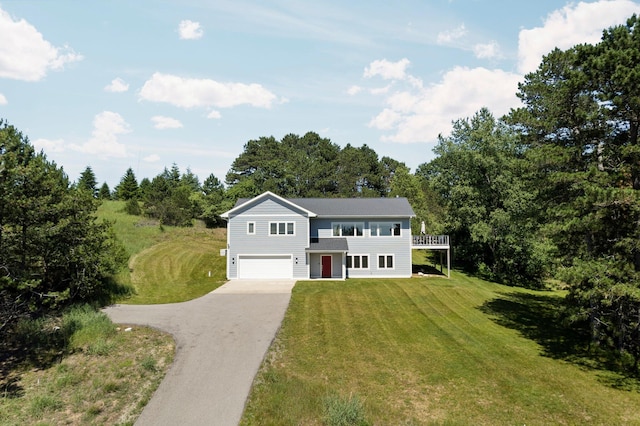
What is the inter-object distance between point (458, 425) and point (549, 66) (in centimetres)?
1444

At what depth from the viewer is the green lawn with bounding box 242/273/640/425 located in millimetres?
A: 10570

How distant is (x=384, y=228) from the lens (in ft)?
100

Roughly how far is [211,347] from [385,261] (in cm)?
1824

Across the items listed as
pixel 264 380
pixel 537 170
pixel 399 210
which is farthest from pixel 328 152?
pixel 264 380

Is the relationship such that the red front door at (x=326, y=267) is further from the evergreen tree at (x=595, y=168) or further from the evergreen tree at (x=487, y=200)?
the evergreen tree at (x=595, y=168)

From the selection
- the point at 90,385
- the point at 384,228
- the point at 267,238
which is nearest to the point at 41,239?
the point at 90,385

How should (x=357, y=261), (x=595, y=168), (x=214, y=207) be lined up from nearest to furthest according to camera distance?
1. (x=595, y=168)
2. (x=357, y=261)
3. (x=214, y=207)

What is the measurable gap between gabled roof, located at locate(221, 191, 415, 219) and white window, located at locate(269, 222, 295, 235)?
1.56 m

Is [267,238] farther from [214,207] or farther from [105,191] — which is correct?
[105,191]

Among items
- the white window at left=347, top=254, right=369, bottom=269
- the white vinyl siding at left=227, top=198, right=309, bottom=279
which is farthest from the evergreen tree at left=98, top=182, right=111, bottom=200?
the white window at left=347, top=254, right=369, bottom=269

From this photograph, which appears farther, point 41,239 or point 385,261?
point 385,261

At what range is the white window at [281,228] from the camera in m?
29.2

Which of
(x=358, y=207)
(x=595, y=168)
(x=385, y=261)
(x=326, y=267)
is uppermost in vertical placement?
(x=595, y=168)

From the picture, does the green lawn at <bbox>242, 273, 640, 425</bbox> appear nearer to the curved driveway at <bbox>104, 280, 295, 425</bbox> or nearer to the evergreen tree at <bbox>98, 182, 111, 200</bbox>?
the curved driveway at <bbox>104, 280, 295, 425</bbox>
